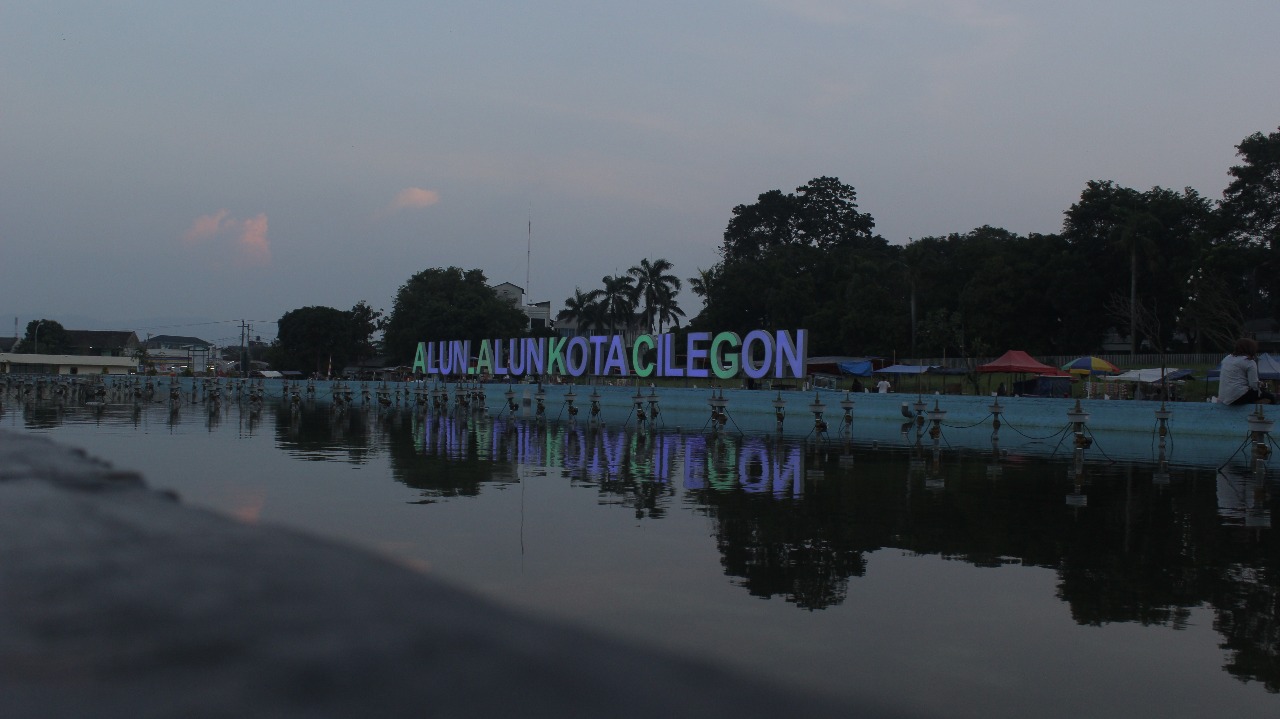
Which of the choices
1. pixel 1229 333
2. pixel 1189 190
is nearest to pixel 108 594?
pixel 1229 333

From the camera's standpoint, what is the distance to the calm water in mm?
6668

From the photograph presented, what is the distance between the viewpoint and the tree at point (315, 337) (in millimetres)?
117625

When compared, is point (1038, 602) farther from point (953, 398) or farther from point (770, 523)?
point (953, 398)

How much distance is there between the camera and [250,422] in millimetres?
37500

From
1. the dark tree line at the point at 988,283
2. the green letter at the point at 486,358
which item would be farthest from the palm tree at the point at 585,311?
the green letter at the point at 486,358

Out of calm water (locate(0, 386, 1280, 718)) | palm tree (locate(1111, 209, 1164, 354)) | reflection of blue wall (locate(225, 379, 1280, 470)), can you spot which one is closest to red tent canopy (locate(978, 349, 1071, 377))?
reflection of blue wall (locate(225, 379, 1280, 470))

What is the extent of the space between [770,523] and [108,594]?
7.25 m

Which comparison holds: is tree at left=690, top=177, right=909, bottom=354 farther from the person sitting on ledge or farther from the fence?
the person sitting on ledge

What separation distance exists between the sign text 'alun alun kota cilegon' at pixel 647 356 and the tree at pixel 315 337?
51.6 m

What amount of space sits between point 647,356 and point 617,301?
47.9 metres

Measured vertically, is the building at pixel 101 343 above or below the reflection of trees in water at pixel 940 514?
above

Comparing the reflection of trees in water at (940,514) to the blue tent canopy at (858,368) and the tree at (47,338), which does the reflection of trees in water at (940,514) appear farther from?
the tree at (47,338)

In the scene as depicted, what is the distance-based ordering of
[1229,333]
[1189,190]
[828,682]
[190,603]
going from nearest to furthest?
1. [828,682]
2. [190,603]
3. [1229,333]
4. [1189,190]

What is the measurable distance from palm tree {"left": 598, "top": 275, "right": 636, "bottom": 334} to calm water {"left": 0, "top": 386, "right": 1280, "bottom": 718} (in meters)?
76.8
